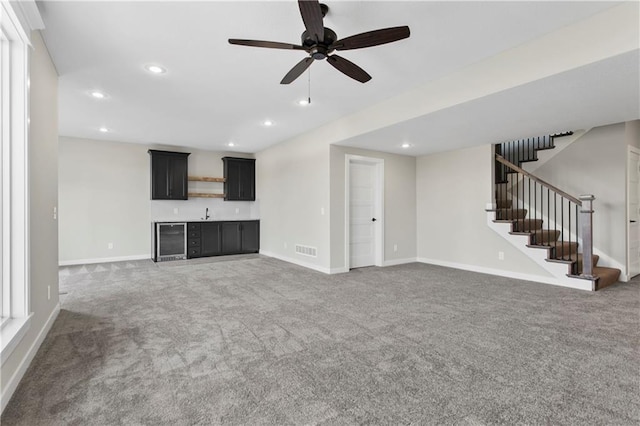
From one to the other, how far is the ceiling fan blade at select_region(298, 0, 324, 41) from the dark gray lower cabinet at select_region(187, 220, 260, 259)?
229 inches

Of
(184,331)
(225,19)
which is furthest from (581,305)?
(225,19)

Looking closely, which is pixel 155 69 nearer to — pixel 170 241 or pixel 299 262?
pixel 299 262

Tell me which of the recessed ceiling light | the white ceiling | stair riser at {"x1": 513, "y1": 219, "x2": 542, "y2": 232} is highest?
the white ceiling

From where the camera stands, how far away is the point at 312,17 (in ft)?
6.46

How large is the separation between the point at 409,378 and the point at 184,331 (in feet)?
6.42

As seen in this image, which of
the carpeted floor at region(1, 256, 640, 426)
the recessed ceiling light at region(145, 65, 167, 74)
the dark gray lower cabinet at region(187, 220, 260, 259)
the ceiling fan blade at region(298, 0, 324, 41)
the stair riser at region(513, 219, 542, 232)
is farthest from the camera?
the dark gray lower cabinet at region(187, 220, 260, 259)

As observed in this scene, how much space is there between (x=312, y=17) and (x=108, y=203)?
6.53 metres

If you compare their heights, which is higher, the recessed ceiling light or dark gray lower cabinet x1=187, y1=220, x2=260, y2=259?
the recessed ceiling light

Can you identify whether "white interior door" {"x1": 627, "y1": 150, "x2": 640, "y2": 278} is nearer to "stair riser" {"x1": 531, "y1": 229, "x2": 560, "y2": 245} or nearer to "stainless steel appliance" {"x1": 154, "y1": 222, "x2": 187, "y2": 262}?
"stair riser" {"x1": 531, "y1": 229, "x2": 560, "y2": 245}

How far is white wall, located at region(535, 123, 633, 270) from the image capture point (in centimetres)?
475

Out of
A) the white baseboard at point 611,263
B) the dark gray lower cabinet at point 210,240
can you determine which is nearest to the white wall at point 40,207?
the dark gray lower cabinet at point 210,240

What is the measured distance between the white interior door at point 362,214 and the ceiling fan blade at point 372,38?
3578mm

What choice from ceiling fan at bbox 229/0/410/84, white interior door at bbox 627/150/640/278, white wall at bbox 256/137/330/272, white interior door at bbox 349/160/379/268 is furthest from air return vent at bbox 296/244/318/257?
white interior door at bbox 627/150/640/278

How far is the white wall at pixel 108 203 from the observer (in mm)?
6285
